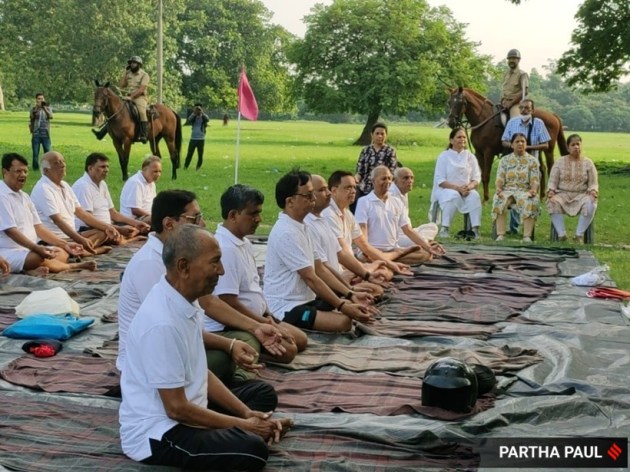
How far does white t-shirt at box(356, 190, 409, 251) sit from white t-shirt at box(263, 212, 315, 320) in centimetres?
271

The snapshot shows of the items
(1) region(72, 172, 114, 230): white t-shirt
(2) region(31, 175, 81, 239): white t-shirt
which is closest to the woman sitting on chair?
(1) region(72, 172, 114, 230): white t-shirt

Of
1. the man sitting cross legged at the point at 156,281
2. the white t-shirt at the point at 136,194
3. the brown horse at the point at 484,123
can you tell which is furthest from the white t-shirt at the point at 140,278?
the brown horse at the point at 484,123

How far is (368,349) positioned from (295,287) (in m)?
0.73

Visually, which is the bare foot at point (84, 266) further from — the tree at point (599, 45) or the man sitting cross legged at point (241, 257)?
the tree at point (599, 45)

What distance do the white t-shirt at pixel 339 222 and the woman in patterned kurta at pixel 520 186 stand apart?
410cm

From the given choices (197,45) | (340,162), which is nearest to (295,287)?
(340,162)

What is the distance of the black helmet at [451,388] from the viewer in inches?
198

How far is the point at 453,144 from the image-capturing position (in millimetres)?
12891

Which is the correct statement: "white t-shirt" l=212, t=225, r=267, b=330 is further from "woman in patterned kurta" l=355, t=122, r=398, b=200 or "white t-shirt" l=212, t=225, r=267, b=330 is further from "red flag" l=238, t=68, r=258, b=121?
"red flag" l=238, t=68, r=258, b=121

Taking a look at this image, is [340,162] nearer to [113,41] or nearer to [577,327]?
[577,327]

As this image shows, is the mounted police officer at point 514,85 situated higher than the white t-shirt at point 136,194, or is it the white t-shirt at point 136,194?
the mounted police officer at point 514,85

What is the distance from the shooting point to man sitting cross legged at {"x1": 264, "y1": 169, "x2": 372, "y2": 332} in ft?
21.8

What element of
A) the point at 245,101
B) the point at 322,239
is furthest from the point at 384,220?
the point at 245,101

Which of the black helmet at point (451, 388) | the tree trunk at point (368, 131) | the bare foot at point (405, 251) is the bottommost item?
the tree trunk at point (368, 131)
